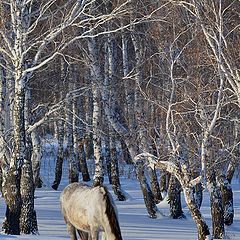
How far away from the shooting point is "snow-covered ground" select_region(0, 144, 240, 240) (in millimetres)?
17672

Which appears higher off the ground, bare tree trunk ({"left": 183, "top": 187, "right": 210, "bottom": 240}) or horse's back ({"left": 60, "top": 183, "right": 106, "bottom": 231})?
horse's back ({"left": 60, "top": 183, "right": 106, "bottom": 231})

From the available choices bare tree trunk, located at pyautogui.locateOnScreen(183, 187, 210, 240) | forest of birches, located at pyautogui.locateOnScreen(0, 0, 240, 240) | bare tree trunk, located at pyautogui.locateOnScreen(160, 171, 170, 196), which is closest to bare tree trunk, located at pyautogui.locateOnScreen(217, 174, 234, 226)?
forest of birches, located at pyautogui.locateOnScreen(0, 0, 240, 240)

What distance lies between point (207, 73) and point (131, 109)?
512 centimetres

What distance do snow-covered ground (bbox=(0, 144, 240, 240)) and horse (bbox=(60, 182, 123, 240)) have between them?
1.43m

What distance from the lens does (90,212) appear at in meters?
11.9

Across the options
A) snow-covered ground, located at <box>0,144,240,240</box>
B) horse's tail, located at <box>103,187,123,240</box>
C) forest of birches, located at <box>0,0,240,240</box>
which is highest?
forest of birches, located at <box>0,0,240,240</box>

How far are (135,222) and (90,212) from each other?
932 centimetres

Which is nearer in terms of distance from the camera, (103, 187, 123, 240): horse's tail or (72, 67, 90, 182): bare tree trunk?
(103, 187, 123, 240): horse's tail

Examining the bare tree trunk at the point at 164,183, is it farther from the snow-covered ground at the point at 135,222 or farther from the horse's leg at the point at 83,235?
the horse's leg at the point at 83,235

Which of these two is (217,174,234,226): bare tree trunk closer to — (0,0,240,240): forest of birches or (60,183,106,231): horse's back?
(0,0,240,240): forest of birches

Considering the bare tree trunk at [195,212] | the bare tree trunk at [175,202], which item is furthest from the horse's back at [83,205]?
the bare tree trunk at [175,202]

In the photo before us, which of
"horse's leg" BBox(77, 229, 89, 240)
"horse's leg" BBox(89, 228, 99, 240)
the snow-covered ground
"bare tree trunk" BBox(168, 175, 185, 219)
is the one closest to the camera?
"horse's leg" BBox(89, 228, 99, 240)

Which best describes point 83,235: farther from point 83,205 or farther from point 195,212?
point 195,212

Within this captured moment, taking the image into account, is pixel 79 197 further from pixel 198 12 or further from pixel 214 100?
pixel 214 100
